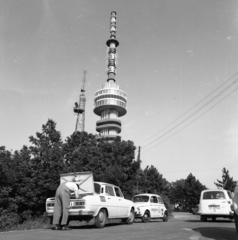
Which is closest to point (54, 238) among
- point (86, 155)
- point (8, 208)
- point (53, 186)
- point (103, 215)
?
point (103, 215)

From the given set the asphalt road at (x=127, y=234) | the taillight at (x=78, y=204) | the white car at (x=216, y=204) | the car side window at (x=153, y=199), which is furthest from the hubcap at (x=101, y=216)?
the white car at (x=216, y=204)

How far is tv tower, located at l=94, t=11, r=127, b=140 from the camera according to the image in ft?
370

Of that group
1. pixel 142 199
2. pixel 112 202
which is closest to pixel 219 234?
pixel 112 202

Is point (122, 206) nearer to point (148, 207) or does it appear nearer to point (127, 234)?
point (148, 207)

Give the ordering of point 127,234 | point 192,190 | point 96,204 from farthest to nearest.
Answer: point 192,190, point 96,204, point 127,234

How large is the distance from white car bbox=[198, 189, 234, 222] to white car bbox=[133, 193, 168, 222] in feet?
8.02

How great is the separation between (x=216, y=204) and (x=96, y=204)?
765 centimetres

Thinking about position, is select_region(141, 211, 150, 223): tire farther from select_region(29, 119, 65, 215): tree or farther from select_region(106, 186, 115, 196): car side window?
select_region(29, 119, 65, 215): tree

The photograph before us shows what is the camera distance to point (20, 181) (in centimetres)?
2773

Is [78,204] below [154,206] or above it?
below

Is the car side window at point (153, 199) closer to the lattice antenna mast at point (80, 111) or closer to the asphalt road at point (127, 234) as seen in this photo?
the asphalt road at point (127, 234)

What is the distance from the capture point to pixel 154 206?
16.4 m

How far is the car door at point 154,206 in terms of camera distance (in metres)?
16.1

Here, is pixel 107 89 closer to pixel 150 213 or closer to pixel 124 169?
pixel 124 169
